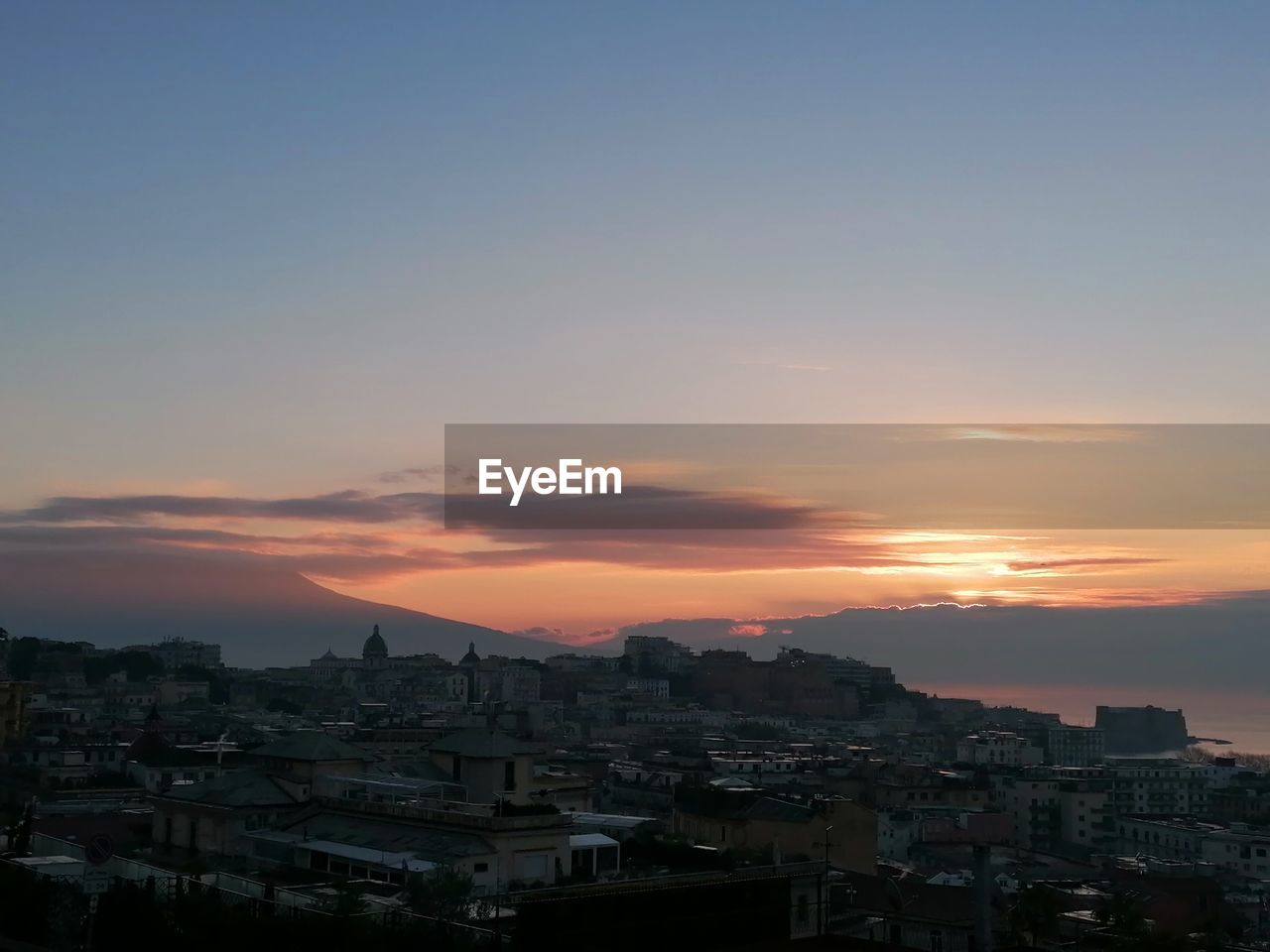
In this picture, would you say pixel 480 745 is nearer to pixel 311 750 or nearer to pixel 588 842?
pixel 311 750

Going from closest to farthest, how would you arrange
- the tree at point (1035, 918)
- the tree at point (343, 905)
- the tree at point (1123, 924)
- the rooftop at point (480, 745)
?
the tree at point (343, 905) → the tree at point (1123, 924) → the tree at point (1035, 918) → the rooftop at point (480, 745)

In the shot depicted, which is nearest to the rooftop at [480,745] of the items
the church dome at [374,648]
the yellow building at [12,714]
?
the yellow building at [12,714]

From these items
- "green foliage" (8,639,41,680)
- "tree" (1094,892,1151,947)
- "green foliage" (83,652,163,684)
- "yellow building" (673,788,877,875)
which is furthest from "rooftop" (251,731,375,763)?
"green foliage" (8,639,41,680)

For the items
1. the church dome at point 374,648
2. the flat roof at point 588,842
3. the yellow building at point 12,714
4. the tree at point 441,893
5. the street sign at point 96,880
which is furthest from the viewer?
the church dome at point 374,648

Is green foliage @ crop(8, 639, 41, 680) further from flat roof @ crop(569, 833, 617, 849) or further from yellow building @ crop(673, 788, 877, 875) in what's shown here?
flat roof @ crop(569, 833, 617, 849)

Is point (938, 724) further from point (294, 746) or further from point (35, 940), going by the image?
point (35, 940)

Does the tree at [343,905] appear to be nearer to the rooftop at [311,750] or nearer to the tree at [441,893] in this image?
the tree at [441,893]

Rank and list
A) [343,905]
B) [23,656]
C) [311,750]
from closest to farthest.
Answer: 1. [343,905]
2. [311,750]
3. [23,656]

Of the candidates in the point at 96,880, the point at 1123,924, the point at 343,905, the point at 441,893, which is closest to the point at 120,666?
the point at 96,880

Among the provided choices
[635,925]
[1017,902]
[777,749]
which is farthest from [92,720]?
[635,925]

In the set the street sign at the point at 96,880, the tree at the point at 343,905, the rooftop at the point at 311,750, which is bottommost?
the street sign at the point at 96,880

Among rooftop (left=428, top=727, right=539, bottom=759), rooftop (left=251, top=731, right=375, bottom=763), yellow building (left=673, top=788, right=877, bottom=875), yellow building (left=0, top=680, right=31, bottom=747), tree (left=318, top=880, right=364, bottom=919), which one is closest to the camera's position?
tree (left=318, top=880, right=364, bottom=919)
